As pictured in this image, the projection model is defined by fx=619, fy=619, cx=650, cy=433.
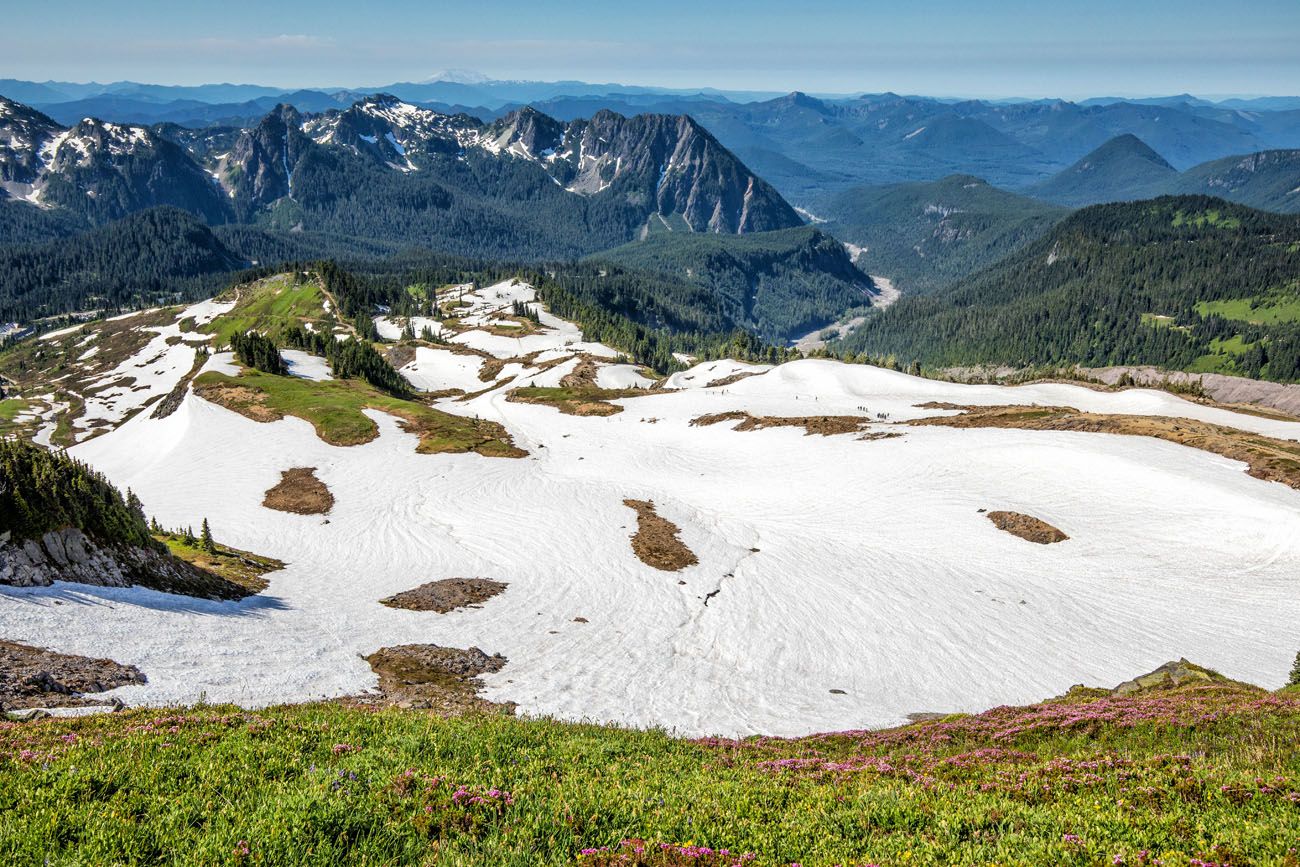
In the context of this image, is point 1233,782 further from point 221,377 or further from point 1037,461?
point 221,377

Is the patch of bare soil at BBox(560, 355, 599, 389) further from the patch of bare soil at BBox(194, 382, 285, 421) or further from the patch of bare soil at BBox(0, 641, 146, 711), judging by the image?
the patch of bare soil at BBox(0, 641, 146, 711)

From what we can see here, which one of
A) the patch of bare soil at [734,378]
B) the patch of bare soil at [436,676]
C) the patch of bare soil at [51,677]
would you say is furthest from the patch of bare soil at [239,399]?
the patch of bare soil at [734,378]

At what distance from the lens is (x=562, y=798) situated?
1048cm

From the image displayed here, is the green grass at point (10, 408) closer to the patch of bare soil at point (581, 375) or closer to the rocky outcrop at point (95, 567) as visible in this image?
the patch of bare soil at point (581, 375)

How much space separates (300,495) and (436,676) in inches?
1426

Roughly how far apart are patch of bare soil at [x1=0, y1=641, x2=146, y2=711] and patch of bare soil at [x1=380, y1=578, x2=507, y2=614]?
562 inches

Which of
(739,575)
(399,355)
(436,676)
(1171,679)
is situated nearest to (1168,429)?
(1171,679)

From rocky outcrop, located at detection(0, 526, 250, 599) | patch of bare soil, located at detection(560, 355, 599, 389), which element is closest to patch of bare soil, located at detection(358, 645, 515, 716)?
rocky outcrop, located at detection(0, 526, 250, 599)

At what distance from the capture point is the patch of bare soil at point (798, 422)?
67250 mm

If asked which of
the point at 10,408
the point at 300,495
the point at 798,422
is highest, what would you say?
the point at 798,422

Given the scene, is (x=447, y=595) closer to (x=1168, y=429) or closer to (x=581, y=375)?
(x=1168, y=429)

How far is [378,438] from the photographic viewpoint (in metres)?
68.8

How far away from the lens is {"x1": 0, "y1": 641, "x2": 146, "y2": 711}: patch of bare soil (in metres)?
16.1

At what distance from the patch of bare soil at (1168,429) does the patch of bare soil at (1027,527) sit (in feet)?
55.3
